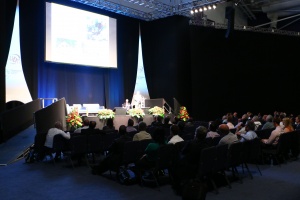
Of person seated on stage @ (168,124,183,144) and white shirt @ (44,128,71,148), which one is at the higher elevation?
person seated on stage @ (168,124,183,144)

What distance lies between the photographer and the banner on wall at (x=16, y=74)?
11.5 m

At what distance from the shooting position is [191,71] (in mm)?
15742

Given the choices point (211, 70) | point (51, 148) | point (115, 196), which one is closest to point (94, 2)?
point (211, 70)

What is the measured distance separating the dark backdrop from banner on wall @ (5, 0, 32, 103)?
637 mm

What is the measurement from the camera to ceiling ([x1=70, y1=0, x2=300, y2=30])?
14.0 meters

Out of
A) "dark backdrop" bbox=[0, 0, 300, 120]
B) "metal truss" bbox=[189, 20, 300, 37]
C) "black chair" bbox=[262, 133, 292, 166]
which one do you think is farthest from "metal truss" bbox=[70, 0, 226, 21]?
"black chair" bbox=[262, 133, 292, 166]

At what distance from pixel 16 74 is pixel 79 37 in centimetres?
315

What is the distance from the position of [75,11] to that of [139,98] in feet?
16.6

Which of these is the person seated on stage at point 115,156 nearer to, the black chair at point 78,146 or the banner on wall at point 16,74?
the black chair at point 78,146

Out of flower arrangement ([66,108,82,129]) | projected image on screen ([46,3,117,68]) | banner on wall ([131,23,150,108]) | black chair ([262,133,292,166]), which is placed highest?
projected image on screen ([46,3,117,68])

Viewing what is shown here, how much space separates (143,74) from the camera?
54.9 feet

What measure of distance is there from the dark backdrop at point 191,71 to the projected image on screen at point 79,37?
507 mm

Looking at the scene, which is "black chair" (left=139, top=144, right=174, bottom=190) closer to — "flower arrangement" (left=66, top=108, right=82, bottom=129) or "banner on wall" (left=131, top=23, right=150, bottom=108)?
"flower arrangement" (left=66, top=108, right=82, bottom=129)

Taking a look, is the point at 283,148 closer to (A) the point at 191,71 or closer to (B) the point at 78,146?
(B) the point at 78,146
